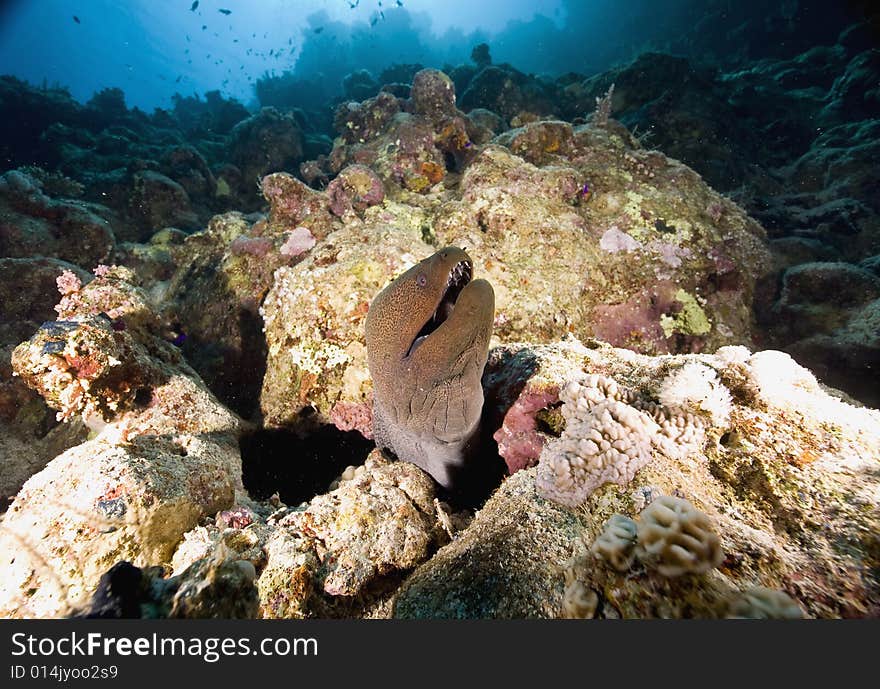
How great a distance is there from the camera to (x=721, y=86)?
42.5 ft

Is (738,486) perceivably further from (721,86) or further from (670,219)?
(721,86)

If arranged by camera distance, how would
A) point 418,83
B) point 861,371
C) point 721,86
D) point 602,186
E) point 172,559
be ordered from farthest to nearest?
point 721,86 → point 418,83 → point 602,186 → point 861,371 → point 172,559

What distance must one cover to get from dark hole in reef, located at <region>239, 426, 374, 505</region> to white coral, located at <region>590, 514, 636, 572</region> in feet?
10.2

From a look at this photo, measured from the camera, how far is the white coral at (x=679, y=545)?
3.80 ft

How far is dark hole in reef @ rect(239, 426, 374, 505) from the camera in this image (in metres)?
3.98

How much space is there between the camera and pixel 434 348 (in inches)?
87.0

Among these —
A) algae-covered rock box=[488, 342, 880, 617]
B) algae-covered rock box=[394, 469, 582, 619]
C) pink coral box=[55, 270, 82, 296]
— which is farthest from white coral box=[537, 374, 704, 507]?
pink coral box=[55, 270, 82, 296]

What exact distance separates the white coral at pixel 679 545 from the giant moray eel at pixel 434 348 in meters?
1.28

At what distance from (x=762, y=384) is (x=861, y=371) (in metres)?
4.18

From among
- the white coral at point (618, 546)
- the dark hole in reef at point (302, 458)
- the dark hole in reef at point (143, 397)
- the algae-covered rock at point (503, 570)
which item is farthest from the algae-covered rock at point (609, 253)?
the dark hole in reef at point (143, 397)

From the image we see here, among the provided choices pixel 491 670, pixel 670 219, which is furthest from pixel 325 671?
pixel 670 219

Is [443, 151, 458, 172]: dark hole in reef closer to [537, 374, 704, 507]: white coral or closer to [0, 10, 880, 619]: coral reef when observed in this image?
[0, 10, 880, 619]: coral reef

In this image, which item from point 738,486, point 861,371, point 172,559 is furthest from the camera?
point 861,371

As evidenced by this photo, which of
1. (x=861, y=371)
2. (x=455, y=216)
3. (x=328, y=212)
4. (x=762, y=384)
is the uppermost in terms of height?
(x=861, y=371)
